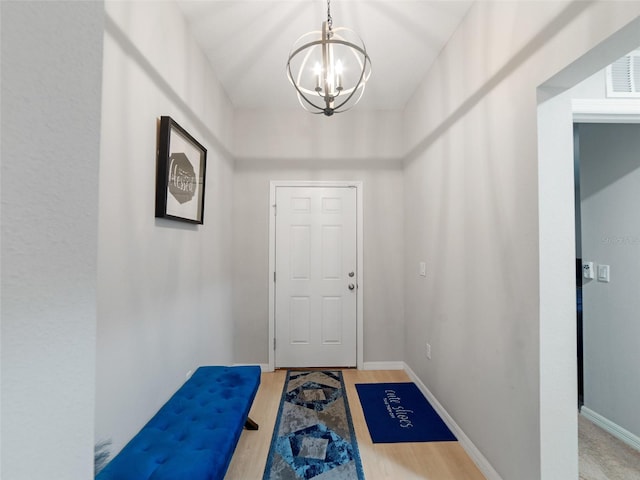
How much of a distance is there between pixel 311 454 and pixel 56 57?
7.06 ft

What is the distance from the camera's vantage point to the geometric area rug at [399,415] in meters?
1.95

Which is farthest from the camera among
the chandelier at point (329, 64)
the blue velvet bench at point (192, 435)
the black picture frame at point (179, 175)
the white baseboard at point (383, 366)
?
the white baseboard at point (383, 366)

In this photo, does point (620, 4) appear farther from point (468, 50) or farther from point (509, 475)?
point (509, 475)

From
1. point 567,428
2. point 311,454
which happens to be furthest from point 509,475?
point 311,454

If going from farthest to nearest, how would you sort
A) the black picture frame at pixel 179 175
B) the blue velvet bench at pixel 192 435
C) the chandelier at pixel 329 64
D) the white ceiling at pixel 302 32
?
1. the white ceiling at pixel 302 32
2. the black picture frame at pixel 179 175
3. the chandelier at pixel 329 64
4. the blue velvet bench at pixel 192 435

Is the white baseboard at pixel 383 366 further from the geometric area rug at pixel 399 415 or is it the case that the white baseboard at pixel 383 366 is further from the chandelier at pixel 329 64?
the chandelier at pixel 329 64

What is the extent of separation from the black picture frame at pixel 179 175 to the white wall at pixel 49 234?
1.18 metres

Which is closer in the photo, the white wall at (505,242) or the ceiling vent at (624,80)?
the white wall at (505,242)

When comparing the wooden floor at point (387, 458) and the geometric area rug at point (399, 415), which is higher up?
the geometric area rug at point (399, 415)

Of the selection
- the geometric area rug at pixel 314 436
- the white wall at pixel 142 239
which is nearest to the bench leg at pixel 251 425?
the geometric area rug at pixel 314 436

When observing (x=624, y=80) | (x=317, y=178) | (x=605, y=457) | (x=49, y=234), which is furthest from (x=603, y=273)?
(x=49, y=234)

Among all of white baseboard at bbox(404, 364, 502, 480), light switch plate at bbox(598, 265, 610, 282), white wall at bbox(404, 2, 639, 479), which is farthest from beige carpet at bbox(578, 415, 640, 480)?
light switch plate at bbox(598, 265, 610, 282)

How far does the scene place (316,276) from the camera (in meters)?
3.07

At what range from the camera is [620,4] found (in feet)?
3.09
